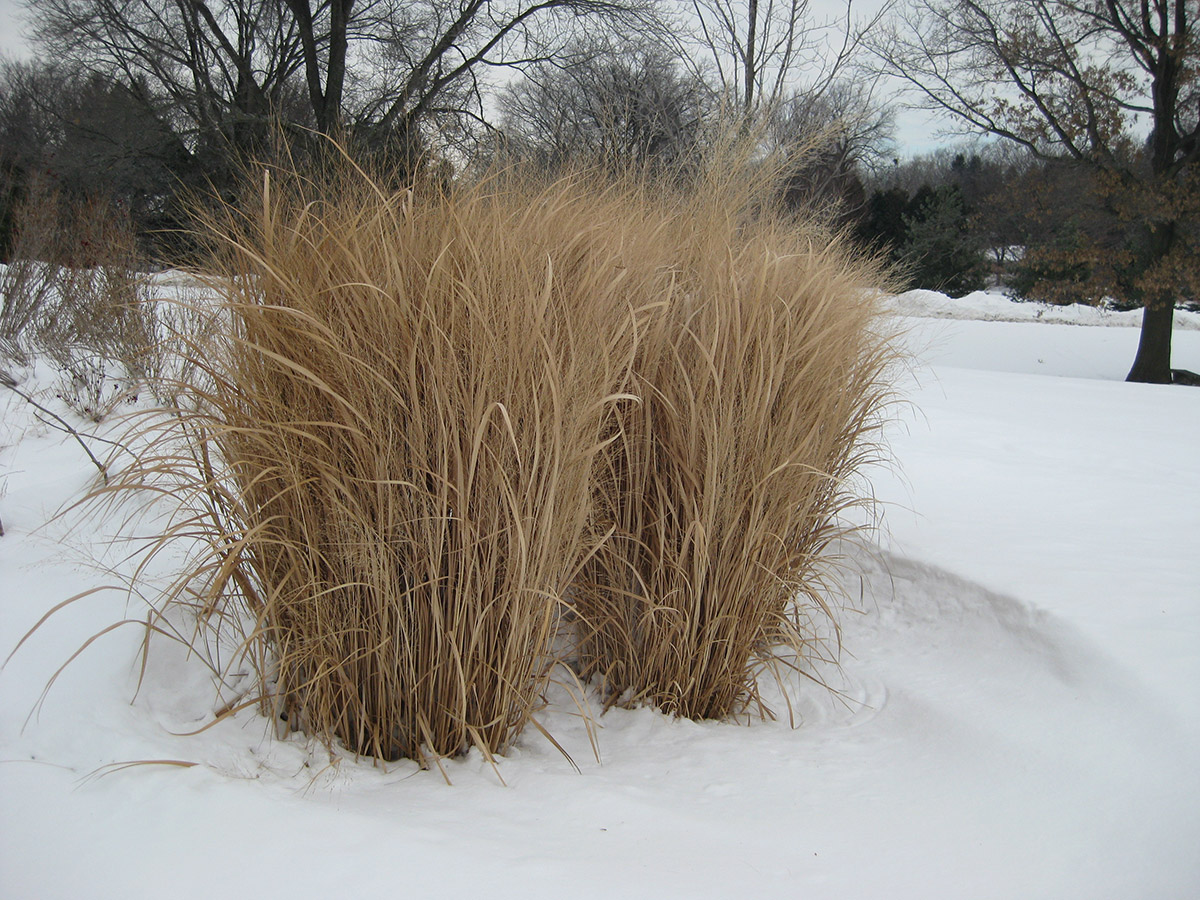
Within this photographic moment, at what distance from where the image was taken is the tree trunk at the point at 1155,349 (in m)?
9.20

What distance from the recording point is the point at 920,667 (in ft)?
6.80

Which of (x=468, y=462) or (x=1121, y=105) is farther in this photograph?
(x=1121, y=105)

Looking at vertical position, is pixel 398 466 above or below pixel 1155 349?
below

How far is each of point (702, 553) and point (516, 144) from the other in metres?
1.94

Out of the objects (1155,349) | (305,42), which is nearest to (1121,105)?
(1155,349)

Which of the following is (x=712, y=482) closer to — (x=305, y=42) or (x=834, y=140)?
(x=834, y=140)

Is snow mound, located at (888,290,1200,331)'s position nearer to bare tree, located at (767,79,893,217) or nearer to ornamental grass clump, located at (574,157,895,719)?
bare tree, located at (767,79,893,217)

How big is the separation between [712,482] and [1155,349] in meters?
10.2

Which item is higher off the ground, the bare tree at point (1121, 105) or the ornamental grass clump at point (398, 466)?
the bare tree at point (1121, 105)

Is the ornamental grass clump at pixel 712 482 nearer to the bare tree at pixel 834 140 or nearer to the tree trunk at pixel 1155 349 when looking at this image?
the bare tree at pixel 834 140

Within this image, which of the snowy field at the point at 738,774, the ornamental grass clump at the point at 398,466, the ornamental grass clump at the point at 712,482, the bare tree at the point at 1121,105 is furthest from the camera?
the bare tree at the point at 1121,105

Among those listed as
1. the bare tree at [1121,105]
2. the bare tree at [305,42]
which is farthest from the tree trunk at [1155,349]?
the bare tree at [305,42]

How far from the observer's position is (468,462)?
134 centimetres

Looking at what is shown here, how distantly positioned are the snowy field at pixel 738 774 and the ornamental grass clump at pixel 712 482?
0.55 feet
